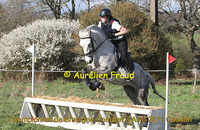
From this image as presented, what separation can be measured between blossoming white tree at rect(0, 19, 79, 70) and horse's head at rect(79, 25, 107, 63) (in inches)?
384

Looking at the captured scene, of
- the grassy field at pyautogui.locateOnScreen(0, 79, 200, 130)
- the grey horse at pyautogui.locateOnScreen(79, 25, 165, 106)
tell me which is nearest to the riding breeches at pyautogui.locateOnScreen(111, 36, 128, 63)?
the grey horse at pyautogui.locateOnScreen(79, 25, 165, 106)

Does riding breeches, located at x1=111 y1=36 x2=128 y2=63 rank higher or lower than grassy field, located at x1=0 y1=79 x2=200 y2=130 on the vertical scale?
→ higher

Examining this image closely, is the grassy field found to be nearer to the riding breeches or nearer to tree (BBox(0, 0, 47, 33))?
the riding breeches

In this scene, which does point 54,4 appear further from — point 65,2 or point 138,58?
point 138,58

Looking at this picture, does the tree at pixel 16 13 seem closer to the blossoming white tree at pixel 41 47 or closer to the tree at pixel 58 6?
the tree at pixel 58 6

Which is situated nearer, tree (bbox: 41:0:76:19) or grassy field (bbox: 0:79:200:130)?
grassy field (bbox: 0:79:200:130)

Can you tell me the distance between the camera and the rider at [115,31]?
4.99 metres

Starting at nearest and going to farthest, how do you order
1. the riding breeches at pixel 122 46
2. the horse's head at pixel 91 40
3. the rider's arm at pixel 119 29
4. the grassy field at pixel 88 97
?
1. the horse's head at pixel 91 40
2. the rider's arm at pixel 119 29
3. the riding breeches at pixel 122 46
4. the grassy field at pixel 88 97

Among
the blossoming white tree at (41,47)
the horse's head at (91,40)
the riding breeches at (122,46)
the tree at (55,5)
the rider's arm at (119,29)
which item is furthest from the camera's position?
the tree at (55,5)

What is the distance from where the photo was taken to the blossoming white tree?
14.6 meters

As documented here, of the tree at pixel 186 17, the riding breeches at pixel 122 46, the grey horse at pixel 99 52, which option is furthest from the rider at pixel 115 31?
the tree at pixel 186 17

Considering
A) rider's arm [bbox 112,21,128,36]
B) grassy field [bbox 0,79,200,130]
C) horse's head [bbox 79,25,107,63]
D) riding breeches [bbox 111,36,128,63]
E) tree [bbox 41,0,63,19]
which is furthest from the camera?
tree [bbox 41,0,63,19]

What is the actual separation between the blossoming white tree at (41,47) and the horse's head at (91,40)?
9.76 metres

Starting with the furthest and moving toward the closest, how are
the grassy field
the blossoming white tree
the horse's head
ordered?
the blossoming white tree < the grassy field < the horse's head
